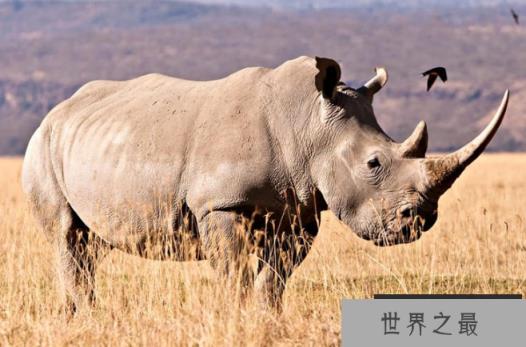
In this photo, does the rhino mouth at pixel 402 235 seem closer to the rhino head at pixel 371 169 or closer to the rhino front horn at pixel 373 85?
the rhino head at pixel 371 169

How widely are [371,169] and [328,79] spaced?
2.18 ft

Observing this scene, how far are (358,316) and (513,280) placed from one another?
13.8ft

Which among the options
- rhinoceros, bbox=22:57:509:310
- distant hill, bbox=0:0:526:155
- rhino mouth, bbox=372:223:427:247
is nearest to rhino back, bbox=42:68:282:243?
rhinoceros, bbox=22:57:509:310

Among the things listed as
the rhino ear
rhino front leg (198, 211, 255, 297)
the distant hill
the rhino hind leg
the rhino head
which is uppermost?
the rhino ear

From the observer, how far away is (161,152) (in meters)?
8.66

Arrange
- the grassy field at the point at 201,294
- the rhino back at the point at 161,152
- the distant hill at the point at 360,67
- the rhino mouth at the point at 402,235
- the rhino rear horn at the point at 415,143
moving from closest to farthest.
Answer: the grassy field at the point at 201,294 → the rhino mouth at the point at 402,235 → the rhino rear horn at the point at 415,143 → the rhino back at the point at 161,152 → the distant hill at the point at 360,67

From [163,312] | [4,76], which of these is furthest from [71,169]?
[4,76]

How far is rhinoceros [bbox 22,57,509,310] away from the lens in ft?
26.8

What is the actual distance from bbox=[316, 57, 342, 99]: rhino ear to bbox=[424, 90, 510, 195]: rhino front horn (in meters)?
0.82

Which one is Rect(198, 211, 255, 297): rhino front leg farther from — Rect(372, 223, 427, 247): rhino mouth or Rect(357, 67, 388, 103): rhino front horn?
Rect(357, 67, 388, 103): rhino front horn

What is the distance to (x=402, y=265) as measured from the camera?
38.2 ft

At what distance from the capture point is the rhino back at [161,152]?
830 centimetres

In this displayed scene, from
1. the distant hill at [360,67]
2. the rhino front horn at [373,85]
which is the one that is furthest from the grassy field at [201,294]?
the distant hill at [360,67]

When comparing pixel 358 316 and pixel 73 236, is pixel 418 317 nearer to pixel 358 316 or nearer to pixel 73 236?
pixel 358 316
